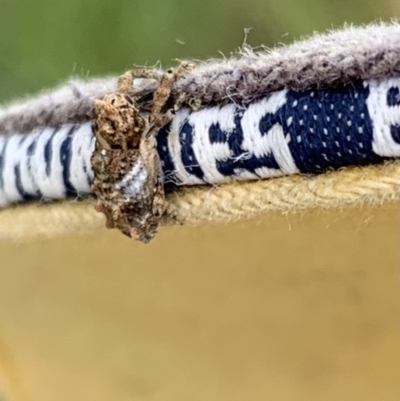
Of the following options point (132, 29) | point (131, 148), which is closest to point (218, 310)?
point (131, 148)

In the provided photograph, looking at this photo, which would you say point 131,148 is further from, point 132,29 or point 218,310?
point 132,29

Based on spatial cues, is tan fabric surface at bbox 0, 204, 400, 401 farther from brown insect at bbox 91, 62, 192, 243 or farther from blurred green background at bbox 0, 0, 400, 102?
blurred green background at bbox 0, 0, 400, 102

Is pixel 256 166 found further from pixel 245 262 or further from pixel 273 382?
pixel 273 382

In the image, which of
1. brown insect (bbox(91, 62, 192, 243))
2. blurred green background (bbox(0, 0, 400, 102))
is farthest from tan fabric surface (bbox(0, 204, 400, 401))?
blurred green background (bbox(0, 0, 400, 102))

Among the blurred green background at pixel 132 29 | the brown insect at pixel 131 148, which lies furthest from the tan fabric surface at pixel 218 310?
the blurred green background at pixel 132 29

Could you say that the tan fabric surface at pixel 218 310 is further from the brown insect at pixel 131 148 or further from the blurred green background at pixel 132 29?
the blurred green background at pixel 132 29

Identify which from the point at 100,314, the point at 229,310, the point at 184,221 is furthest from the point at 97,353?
the point at 184,221

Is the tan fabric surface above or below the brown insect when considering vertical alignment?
below
